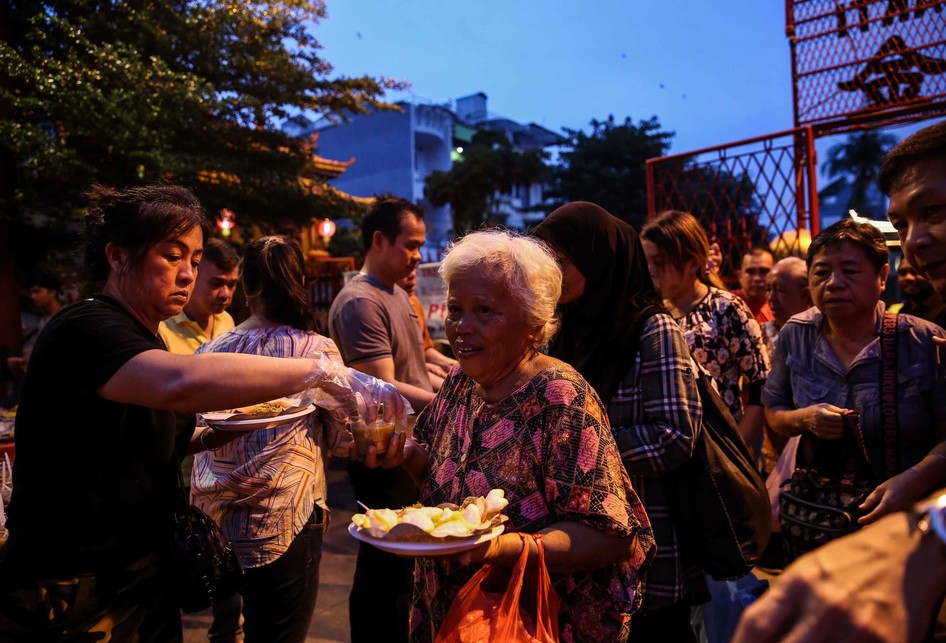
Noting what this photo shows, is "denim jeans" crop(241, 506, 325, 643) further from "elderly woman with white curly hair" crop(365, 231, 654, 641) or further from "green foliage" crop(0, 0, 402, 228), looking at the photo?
"green foliage" crop(0, 0, 402, 228)

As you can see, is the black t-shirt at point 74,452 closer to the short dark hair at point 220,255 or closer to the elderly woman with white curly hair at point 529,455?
the elderly woman with white curly hair at point 529,455

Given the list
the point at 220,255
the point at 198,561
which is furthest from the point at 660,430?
the point at 220,255

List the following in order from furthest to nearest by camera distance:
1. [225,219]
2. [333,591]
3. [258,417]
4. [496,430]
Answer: [225,219], [333,591], [258,417], [496,430]

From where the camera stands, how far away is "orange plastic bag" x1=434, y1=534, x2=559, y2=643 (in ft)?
5.02

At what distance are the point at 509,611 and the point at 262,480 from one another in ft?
4.81

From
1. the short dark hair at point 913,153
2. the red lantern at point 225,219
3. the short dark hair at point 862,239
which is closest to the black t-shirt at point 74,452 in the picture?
the short dark hair at point 913,153

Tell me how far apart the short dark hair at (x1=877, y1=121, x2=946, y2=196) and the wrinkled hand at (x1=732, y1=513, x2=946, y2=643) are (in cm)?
112

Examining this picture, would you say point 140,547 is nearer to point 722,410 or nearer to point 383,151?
point 722,410

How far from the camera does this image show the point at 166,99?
10.3 meters

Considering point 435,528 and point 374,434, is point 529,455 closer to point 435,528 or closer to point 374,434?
point 435,528

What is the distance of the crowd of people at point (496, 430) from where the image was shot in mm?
1593

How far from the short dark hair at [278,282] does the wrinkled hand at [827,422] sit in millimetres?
2163

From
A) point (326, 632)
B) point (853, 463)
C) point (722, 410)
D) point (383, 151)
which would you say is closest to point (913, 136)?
point (722, 410)

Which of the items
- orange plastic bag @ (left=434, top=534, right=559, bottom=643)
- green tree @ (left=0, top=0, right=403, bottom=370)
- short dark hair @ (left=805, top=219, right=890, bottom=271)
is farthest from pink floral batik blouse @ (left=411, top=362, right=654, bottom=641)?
green tree @ (left=0, top=0, right=403, bottom=370)
